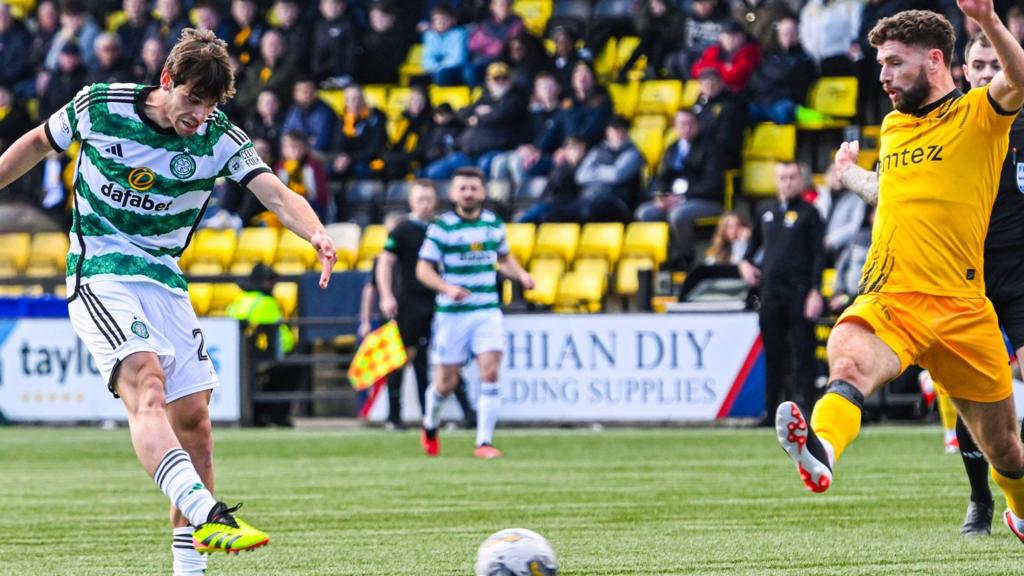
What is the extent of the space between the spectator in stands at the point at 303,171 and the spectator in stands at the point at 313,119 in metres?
1.11

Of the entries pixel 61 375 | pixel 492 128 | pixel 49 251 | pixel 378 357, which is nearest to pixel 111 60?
pixel 49 251

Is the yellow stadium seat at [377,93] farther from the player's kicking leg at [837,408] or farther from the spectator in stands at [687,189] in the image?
the player's kicking leg at [837,408]

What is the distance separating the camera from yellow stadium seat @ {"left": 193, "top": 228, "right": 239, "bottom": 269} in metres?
23.1

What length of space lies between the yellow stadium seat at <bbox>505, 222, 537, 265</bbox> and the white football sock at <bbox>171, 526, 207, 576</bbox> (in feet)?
47.2

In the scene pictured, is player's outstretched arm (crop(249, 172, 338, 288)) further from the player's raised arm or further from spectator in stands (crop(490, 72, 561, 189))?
spectator in stands (crop(490, 72, 561, 189))

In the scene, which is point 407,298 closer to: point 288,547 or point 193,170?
point 288,547

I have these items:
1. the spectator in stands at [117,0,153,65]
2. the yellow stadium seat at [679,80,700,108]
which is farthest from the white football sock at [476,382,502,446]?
the spectator in stands at [117,0,153,65]

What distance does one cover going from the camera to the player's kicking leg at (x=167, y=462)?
615 centimetres

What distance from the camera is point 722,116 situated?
20422 mm

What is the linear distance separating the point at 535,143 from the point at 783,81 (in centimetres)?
311

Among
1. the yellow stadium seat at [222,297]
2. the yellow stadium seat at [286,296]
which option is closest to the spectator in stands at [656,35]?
the yellow stadium seat at [286,296]

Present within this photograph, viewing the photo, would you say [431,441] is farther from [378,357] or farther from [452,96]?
[452,96]

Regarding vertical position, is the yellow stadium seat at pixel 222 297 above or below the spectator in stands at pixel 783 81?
below

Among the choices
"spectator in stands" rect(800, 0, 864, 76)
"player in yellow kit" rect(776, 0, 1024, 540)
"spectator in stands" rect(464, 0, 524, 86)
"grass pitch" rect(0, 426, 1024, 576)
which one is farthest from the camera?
"spectator in stands" rect(464, 0, 524, 86)
